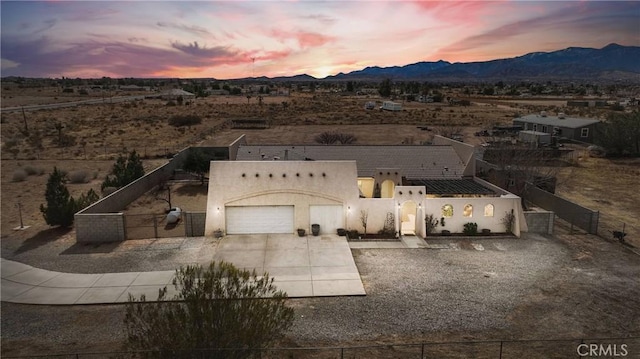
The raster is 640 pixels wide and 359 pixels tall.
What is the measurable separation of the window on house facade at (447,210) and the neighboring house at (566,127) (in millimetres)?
41791

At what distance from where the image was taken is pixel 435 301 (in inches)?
651

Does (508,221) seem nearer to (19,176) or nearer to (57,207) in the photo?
(57,207)

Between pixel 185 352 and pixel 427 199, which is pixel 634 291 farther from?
pixel 185 352

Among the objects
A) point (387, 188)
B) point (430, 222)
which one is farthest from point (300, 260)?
point (387, 188)

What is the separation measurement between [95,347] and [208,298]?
6247 mm

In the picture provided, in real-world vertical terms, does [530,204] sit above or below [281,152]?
below

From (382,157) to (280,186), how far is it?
9.06 meters

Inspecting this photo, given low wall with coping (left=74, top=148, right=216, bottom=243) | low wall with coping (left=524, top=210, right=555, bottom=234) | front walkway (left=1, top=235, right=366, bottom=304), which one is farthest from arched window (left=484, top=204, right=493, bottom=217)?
low wall with coping (left=74, top=148, right=216, bottom=243)

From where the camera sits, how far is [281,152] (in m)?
30.2

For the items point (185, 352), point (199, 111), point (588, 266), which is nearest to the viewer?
point (185, 352)

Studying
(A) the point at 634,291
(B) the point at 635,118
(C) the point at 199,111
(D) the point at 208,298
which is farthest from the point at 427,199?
(C) the point at 199,111
